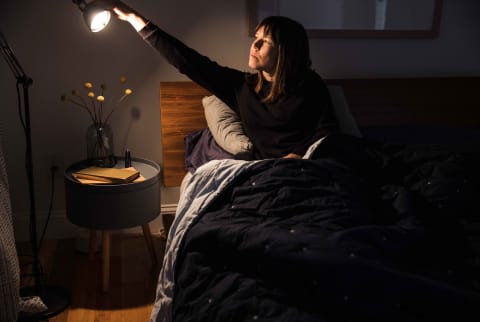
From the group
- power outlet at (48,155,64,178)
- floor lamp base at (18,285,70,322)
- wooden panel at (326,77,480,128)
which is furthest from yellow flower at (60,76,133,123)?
wooden panel at (326,77,480,128)

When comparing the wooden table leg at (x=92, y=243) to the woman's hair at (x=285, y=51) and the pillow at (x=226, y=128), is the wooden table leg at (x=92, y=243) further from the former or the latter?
the woman's hair at (x=285, y=51)

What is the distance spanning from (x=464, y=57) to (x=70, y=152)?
A: 7.19 ft

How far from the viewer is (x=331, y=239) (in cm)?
117

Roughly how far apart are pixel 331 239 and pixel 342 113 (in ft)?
4.15

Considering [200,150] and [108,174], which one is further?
[200,150]

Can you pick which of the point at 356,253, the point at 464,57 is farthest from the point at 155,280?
the point at 464,57

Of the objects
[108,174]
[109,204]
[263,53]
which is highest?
[263,53]

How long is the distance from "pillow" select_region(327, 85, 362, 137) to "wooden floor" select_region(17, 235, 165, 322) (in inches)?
42.2

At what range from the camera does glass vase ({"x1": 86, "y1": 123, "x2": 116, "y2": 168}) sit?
2.30 metres

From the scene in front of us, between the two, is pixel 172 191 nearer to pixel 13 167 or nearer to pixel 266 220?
pixel 13 167

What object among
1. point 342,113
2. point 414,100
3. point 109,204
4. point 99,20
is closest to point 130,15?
point 99,20

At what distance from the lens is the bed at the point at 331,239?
104 cm

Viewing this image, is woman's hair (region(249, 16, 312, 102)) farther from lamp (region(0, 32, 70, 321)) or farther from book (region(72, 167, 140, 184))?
lamp (region(0, 32, 70, 321))

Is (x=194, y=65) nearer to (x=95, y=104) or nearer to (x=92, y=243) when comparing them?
(x=95, y=104)
